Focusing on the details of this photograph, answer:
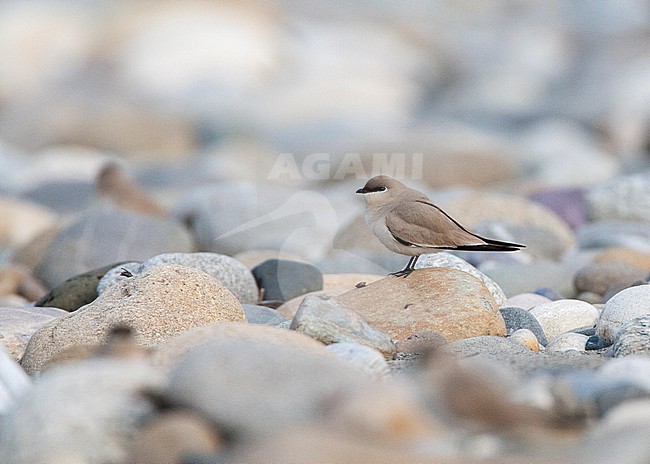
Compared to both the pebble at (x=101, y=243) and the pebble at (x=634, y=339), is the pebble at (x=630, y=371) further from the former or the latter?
the pebble at (x=101, y=243)

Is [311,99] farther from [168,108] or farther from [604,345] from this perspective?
[604,345]

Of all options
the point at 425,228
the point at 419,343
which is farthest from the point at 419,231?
the point at 419,343

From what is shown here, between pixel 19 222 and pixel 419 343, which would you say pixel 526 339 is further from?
pixel 19 222

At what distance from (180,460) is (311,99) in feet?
77.9

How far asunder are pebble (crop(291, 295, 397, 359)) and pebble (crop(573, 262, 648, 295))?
9.76 ft

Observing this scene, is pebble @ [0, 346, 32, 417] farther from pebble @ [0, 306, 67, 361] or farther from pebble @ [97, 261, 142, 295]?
pebble @ [97, 261, 142, 295]

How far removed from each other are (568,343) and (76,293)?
142 inches

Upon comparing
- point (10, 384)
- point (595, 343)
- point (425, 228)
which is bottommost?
point (595, 343)

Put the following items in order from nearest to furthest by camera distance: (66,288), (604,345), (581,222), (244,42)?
(604,345)
(66,288)
(581,222)
(244,42)

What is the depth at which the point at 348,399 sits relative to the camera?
11.4ft

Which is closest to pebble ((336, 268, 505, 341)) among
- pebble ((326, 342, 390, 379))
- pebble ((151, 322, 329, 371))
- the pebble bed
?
the pebble bed

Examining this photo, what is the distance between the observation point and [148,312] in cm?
570

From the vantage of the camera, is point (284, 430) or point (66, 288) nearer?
point (284, 430)

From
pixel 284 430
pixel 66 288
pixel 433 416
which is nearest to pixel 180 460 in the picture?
pixel 284 430
